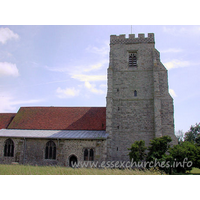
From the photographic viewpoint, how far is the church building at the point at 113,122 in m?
20.9

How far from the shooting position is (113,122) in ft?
74.9

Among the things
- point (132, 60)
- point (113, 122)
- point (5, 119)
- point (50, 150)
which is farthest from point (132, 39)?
point (5, 119)

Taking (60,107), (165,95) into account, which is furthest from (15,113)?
(165,95)

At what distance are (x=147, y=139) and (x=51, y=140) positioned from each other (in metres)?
10.7

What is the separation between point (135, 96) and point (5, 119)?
17741 millimetres

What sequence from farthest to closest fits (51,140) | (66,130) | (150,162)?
1. (66,130)
2. (51,140)
3. (150,162)

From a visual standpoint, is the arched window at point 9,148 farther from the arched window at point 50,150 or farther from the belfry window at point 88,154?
the belfry window at point 88,154

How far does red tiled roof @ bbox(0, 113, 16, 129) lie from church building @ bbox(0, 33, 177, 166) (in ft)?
0.42

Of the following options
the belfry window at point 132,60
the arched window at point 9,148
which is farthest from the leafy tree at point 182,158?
the arched window at point 9,148

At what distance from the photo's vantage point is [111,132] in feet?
71.8

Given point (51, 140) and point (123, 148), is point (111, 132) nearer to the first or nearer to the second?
point (123, 148)

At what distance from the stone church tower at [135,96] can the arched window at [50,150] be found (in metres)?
5.95

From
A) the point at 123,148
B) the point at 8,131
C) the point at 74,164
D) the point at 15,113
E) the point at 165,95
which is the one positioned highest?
the point at 165,95

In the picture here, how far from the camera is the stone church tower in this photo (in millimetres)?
22016
